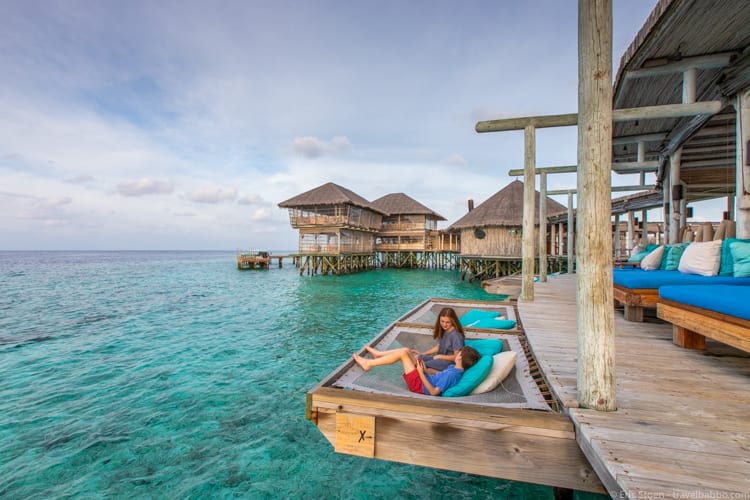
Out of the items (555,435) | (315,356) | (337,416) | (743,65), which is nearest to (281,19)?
(315,356)

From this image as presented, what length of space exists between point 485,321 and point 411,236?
99.7 feet

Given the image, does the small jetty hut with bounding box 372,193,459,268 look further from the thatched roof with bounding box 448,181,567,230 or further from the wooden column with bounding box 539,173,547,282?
the wooden column with bounding box 539,173,547,282

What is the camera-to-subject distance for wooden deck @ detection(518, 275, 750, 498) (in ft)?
5.00

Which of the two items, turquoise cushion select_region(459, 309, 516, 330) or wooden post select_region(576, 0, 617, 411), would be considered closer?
wooden post select_region(576, 0, 617, 411)

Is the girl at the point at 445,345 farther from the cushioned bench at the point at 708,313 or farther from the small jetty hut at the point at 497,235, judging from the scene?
the small jetty hut at the point at 497,235

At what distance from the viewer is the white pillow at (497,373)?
3.03 meters

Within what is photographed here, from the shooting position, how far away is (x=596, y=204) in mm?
2123

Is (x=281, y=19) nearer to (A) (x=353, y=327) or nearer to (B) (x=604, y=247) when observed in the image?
(A) (x=353, y=327)

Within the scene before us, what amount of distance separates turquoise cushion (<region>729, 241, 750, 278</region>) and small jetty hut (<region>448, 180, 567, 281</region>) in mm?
18484

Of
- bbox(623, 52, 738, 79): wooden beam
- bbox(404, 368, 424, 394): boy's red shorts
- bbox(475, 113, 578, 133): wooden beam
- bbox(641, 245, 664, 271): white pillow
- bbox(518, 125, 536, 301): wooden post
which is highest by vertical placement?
bbox(623, 52, 738, 79): wooden beam

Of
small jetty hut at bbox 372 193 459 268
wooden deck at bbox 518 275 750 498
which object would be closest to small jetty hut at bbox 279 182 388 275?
small jetty hut at bbox 372 193 459 268

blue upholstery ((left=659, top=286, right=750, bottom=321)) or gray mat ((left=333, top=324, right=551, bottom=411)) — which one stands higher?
blue upholstery ((left=659, top=286, right=750, bottom=321))

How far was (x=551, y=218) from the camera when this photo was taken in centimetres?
2056

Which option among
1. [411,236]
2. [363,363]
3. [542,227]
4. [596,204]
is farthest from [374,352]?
[411,236]
